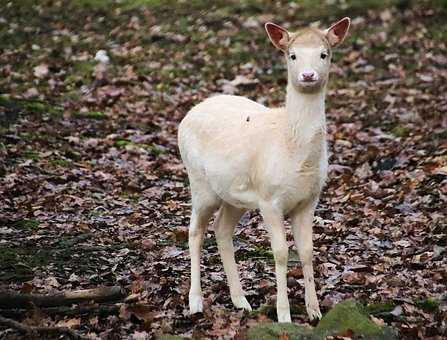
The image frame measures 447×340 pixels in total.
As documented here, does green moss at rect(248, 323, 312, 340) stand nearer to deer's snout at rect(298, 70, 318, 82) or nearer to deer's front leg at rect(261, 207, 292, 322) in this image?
deer's front leg at rect(261, 207, 292, 322)

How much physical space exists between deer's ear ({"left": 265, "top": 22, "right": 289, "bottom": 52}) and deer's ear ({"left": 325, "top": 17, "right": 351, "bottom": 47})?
314mm

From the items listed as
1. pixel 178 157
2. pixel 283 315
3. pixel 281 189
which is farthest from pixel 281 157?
pixel 178 157

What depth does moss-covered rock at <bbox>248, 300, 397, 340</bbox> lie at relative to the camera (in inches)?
239

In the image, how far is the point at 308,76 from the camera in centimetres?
628

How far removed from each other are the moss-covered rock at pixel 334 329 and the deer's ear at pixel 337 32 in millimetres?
1995

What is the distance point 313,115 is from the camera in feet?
21.5

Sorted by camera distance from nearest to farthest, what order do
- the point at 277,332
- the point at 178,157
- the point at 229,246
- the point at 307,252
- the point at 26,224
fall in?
the point at 277,332, the point at 307,252, the point at 229,246, the point at 26,224, the point at 178,157

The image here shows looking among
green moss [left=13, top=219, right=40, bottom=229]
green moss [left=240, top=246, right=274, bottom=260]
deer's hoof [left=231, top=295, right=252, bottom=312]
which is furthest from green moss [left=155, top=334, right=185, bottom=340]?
green moss [left=13, top=219, right=40, bottom=229]

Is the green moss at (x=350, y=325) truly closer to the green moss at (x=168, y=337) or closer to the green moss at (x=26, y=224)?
the green moss at (x=168, y=337)

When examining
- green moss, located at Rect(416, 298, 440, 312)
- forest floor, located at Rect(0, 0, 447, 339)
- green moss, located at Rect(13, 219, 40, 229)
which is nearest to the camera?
green moss, located at Rect(416, 298, 440, 312)

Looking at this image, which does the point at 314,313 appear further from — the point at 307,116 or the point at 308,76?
the point at 308,76

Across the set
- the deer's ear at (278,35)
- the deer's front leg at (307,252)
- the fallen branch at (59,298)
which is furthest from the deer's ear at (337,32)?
the fallen branch at (59,298)

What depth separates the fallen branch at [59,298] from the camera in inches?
261

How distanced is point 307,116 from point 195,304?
1.86 m
